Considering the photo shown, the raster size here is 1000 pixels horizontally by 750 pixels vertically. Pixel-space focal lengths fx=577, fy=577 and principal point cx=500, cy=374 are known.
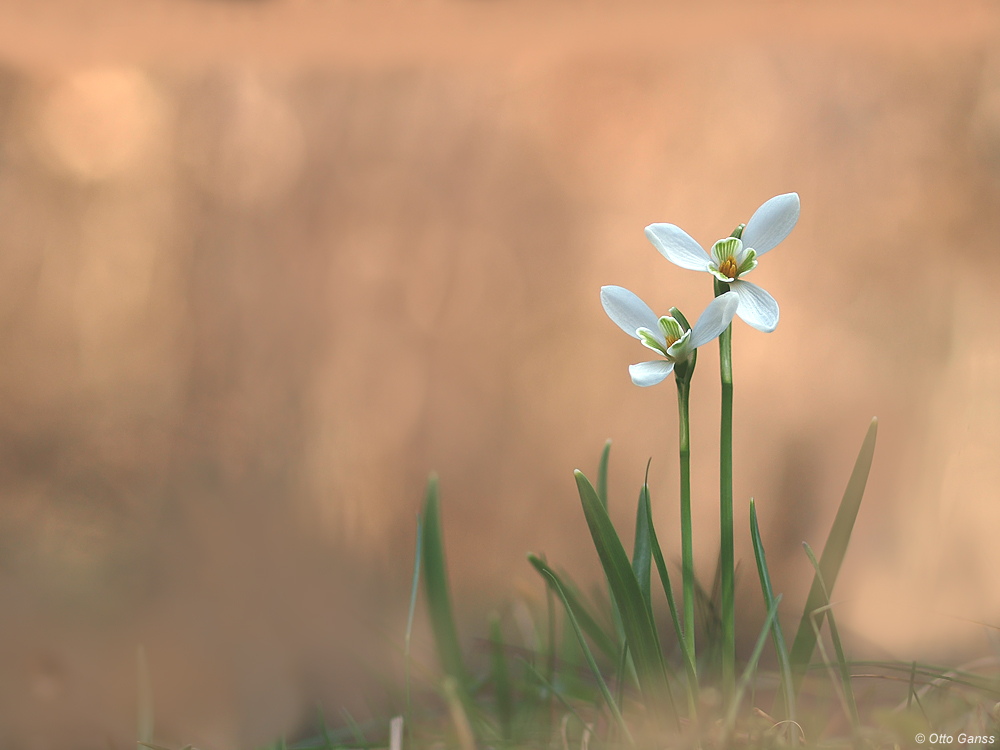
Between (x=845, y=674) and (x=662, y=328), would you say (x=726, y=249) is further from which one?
(x=845, y=674)

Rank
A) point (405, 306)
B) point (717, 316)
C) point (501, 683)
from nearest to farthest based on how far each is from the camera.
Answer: point (717, 316), point (501, 683), point (405, 306)

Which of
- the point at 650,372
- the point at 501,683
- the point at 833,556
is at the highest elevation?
the point at 650,372

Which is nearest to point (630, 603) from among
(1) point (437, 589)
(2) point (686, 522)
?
(2) point (686, 522)

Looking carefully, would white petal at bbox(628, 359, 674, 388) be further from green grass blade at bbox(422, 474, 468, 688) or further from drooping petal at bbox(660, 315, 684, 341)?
green grass blade at bbox(422, 474, 468, 688)

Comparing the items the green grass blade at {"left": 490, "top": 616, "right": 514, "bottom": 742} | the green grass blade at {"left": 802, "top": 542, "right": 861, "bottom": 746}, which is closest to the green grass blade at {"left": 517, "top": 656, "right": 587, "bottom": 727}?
the green grass blade at {"left": 490, "top": 616, "right": 514, "bottom": 742}

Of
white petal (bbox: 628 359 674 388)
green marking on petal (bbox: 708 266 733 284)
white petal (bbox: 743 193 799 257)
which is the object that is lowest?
white petal (bbox: 628 359 674 388)

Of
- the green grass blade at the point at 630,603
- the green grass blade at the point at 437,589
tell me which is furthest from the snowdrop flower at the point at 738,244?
the green grass blade at the point at 437,589
